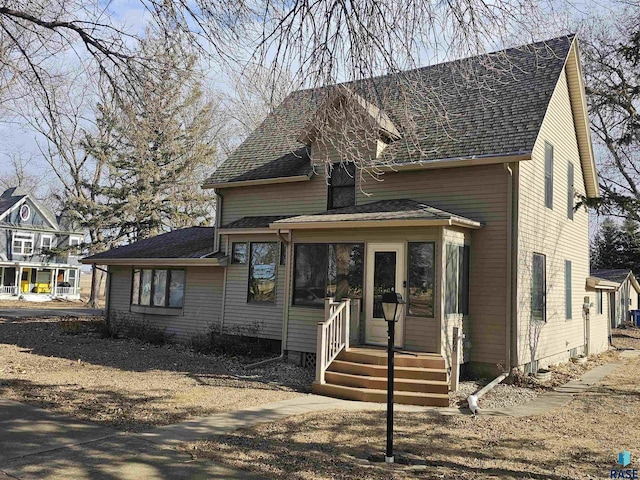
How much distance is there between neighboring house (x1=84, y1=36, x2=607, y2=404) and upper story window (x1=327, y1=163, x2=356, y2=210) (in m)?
0.03

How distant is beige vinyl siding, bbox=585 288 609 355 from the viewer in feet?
56.2

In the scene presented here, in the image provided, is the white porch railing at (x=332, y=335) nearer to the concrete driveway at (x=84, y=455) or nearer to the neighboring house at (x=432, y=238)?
the neighboring house at (x=432, y=238)

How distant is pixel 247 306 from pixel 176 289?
10.4 feet

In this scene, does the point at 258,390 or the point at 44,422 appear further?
the point at 258,390

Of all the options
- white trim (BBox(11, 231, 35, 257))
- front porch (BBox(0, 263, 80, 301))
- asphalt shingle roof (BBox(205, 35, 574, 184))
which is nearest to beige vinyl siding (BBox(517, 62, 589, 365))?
asphalt shingle roof (BBox(205, 35, 574, 184))

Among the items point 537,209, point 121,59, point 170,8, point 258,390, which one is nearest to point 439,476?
point 258,390

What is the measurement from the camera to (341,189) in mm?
14117

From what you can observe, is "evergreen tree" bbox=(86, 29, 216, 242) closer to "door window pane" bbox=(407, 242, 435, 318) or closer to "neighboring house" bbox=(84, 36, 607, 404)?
"neighboring house" bbox=(84, 36, 607, 404)

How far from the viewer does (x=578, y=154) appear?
54.2 ft

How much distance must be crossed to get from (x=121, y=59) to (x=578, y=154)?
1387 centimetres

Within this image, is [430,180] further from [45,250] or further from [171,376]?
[45,250]

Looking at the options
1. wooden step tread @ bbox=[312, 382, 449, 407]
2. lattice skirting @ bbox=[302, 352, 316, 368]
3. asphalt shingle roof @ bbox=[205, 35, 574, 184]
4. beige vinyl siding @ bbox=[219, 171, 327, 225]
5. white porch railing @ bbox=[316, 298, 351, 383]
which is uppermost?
asphalt shingle roof @ bbox=[205, 35, 574, 184]

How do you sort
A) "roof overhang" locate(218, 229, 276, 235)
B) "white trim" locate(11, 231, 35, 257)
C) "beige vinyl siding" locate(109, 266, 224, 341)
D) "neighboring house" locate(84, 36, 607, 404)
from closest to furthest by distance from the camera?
"neighboring house" locate(84, 36, 607, 404) → "roof overhang" locate(218, 229, 276, 235) → "beige vinyl siding" locate(109, 266, 224, 341) → "white trim" locate(11, 231, 35, 257)

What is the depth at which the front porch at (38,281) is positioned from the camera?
39.6 meters
